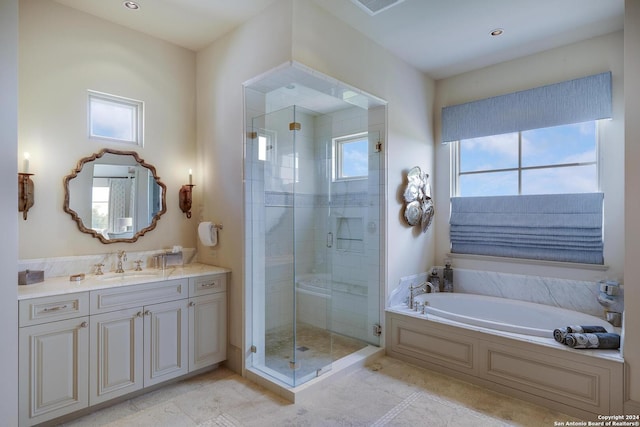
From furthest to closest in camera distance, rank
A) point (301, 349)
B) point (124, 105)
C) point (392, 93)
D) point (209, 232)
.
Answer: point (392, 93) → point (209, 232) → point (124, 105) → point (301, 349)

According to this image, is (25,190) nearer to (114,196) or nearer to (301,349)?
(114,196)

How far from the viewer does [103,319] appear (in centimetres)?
235

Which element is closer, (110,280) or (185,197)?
(110,280)

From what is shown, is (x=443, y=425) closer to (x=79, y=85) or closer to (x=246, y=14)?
(x=246, y=14)

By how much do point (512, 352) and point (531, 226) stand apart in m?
1.38

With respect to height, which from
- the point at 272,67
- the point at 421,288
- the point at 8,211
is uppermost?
the point at 272,67

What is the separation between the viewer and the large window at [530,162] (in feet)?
10.4

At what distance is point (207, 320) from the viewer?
9.60 feet

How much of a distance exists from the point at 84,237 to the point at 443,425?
302 centimetres

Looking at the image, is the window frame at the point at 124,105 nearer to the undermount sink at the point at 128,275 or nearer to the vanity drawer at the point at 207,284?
the undermount sink at the point at 128,275

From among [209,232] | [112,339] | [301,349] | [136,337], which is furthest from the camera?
[209,232]

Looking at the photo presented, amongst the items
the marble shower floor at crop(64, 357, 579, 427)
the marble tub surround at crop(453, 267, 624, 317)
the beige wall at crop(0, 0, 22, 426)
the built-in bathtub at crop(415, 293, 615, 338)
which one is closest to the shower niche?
the marble shower floor at crop(64, 357, 579, 427)

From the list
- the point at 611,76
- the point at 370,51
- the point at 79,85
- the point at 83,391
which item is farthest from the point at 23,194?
the point at 611,76

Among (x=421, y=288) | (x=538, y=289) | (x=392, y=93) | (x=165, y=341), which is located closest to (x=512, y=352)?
(x=538, y=289)
